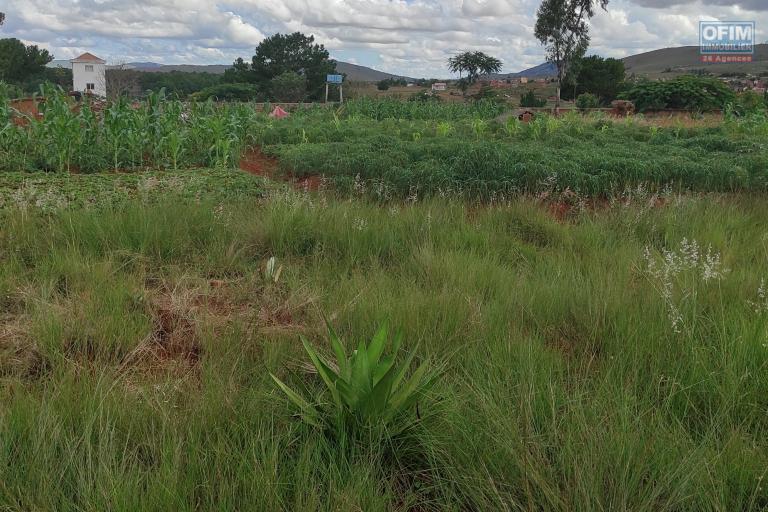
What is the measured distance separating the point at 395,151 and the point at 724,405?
21.9ft

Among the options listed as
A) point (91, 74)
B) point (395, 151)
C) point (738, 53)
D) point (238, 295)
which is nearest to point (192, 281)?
point (238, 295)

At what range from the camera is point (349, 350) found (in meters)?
2.90

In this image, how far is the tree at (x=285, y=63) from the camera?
6444 centimetres

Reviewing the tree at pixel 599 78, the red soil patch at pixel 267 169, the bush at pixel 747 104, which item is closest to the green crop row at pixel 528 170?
the red soil patch at pixel 267 169

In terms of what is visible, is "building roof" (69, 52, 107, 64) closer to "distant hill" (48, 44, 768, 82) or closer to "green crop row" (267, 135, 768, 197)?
"distant hill" (48, 44, 768, 82)

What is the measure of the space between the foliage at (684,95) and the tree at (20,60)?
2135 inches

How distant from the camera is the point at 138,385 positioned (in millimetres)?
2602

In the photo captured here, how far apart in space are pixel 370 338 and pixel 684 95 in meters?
26.5

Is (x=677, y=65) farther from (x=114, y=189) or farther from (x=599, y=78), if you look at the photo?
(x=114, y=189)

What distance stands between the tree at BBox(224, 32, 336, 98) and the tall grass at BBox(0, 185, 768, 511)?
59970 mm

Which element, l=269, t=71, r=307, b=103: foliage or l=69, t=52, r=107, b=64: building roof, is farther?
l=69, t=52, r=107, b=64: building roof

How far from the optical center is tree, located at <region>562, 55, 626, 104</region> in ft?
138

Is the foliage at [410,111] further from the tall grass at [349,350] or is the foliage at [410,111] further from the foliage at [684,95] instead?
the tall grass at [349,350]

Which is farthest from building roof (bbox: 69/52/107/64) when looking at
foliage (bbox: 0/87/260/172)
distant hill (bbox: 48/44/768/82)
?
foliage (bbox: 0/87/260/172)
